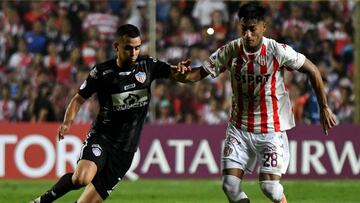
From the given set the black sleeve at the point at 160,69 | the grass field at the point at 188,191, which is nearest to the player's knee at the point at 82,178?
the black sleeve at the point at 160,69

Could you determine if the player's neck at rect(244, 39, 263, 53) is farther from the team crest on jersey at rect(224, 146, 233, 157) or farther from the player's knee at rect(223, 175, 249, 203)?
the player's knee at rect(223, 175, 249, 203)

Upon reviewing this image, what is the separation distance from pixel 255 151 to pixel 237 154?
208 millimetres

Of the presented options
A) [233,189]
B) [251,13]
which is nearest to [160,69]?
[251,13]

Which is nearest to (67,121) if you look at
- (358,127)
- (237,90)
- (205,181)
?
(237,90)

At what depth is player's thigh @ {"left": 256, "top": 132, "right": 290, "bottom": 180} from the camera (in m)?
9.91

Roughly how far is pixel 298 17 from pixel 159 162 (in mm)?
3903

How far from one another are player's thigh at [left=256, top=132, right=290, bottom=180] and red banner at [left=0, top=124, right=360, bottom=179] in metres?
7.66

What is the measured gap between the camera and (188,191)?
617 inches

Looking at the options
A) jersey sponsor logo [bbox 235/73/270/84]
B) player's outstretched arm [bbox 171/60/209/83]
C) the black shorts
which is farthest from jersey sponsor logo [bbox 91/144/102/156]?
jersey sponsor logo [bbox 235/73/270/84]

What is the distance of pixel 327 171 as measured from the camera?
17766 millimetres

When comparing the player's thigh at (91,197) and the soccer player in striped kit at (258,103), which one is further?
the player's thigh at (91,197)

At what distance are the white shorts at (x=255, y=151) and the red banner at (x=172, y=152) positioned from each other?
7627mm

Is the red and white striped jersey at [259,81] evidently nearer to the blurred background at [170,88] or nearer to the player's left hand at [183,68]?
the player's left hand at [183,68]

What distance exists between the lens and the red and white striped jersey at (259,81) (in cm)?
988
